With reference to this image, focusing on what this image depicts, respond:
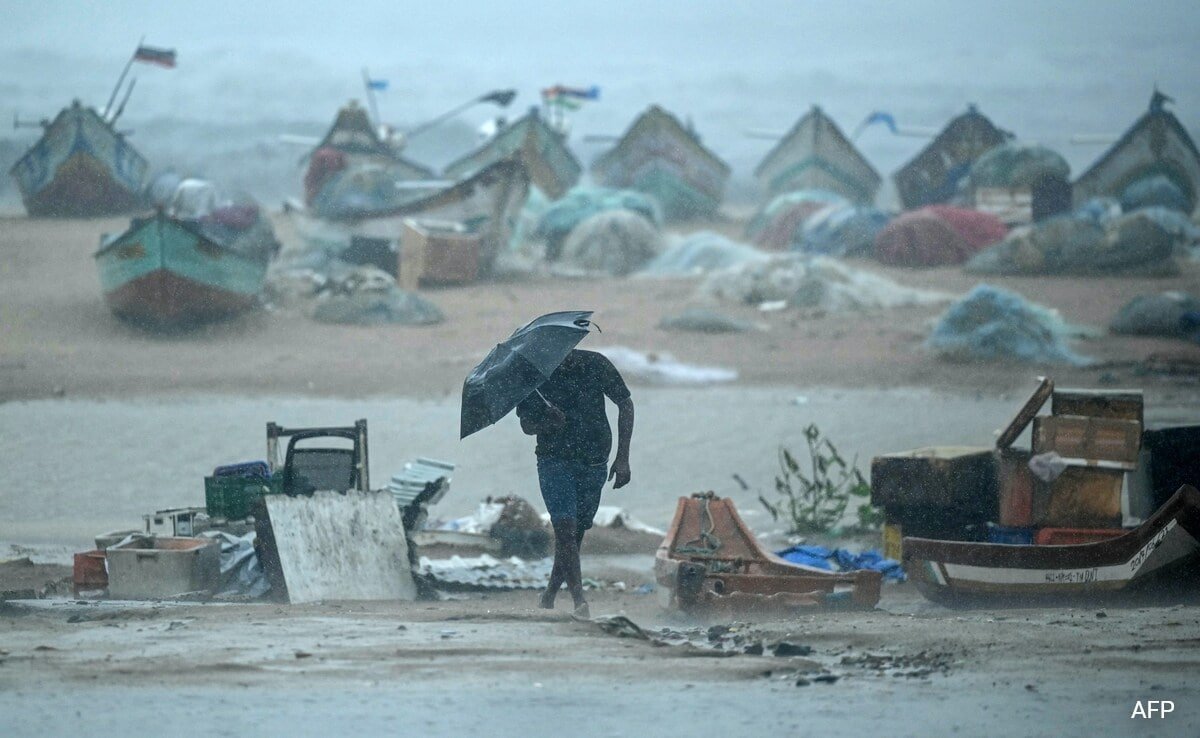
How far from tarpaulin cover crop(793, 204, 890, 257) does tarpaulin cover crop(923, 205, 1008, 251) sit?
113 centimetres

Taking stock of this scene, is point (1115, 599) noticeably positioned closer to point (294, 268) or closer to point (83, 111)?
point (294, 268)

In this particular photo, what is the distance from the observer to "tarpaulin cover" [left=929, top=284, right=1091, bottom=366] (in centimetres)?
1691

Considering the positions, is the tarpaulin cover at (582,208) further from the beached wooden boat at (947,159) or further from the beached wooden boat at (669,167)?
the beached wooden boat at (947,159)

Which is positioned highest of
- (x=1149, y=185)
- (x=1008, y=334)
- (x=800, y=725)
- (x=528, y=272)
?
(x=1149, y=185)

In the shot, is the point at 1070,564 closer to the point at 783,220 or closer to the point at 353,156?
the point at 783,220

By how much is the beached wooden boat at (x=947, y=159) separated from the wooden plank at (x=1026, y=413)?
26.4 meters

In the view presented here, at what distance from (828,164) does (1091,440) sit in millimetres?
29278

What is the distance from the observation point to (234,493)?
7949 millimetres

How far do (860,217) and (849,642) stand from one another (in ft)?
73.9

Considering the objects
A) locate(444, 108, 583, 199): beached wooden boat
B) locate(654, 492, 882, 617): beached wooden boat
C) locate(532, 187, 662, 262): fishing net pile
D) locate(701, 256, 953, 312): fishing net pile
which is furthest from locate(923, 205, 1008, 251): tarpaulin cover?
locate(654, 492, 882, 617): beached wooden boat

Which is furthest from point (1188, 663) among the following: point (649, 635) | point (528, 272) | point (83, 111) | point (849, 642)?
point (83, 111)

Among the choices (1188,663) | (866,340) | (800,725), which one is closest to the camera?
(800,725)

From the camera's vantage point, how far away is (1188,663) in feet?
17.0

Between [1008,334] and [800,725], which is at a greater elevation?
[1008,334]
